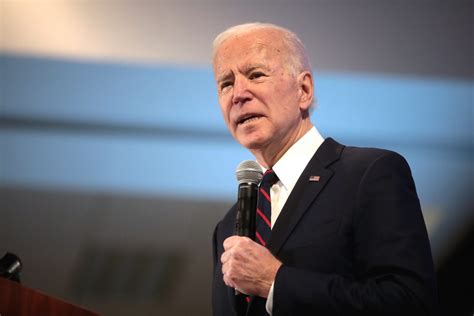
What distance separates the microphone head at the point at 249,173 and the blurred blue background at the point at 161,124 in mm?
2588

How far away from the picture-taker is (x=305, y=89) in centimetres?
189

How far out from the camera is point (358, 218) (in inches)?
58.8

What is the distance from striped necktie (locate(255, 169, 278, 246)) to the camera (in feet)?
5.31

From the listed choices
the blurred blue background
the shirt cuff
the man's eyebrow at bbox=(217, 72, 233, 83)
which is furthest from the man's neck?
the blurred blue background

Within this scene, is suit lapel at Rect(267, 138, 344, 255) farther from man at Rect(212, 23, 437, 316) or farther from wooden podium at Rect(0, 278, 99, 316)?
wooden podium at Rect(0, 278, 99, 316)

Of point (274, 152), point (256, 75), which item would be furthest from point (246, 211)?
point (256, 75)

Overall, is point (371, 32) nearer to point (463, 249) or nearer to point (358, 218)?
point (463, 249)

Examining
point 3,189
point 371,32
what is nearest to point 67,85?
point 3,189

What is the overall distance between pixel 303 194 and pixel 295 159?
20 cm

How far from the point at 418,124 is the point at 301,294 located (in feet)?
10.3

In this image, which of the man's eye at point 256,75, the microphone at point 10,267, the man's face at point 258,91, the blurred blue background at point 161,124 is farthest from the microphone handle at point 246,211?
the blurred blue background at point 161,124

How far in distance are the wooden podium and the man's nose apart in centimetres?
71

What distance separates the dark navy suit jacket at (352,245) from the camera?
137 centimetres

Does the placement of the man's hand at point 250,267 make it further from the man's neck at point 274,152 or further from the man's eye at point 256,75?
the man's eye at point 256,75
